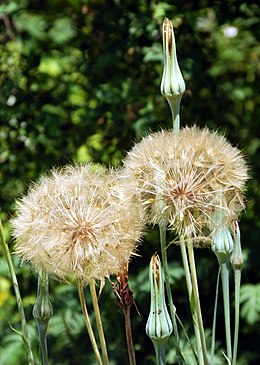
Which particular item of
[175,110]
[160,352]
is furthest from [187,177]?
[160,352]

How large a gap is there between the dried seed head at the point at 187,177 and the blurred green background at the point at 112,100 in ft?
4.98

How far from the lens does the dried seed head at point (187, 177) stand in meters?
1.24

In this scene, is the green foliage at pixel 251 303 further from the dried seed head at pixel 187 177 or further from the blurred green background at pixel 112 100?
the dried seed head at pixel 187 177

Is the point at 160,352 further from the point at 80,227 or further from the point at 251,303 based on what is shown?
the point at 251,303

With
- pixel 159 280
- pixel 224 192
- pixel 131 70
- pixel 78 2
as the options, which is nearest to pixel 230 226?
pixel 224 192

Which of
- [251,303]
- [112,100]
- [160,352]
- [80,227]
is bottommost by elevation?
[160,352]

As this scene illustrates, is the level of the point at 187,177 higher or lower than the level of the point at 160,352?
higher

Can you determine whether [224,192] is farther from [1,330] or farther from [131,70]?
[131,70]

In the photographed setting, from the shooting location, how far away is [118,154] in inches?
121

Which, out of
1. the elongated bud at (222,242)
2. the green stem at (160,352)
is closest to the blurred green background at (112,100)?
the elongated bud at (222,242)

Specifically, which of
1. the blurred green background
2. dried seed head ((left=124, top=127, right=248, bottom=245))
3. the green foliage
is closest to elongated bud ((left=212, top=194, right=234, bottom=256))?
dried seed head ((left=124, top=127, right=248, bottom=245))

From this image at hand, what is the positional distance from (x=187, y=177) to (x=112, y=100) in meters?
1.70

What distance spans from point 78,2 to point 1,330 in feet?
4.05

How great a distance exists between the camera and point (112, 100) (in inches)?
115
